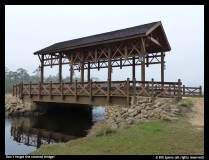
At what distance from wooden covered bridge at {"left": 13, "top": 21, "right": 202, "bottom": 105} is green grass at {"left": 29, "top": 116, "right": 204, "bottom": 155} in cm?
312

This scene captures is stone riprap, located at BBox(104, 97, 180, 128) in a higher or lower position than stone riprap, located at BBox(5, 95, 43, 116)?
higher

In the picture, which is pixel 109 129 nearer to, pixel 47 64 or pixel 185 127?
pixel 185 127

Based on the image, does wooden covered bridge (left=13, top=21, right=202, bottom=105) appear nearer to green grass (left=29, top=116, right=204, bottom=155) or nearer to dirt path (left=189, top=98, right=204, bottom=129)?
dirt path (left=189, top=98, right=204, bottom=129)

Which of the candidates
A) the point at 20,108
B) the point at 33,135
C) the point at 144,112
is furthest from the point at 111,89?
the point at 20,108

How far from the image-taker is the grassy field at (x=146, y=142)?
169 inches

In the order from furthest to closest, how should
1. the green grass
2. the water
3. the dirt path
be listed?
the water, the dirt path, the green grass

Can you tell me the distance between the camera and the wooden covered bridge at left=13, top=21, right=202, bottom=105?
9523 mm

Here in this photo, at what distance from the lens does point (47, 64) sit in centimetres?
1566

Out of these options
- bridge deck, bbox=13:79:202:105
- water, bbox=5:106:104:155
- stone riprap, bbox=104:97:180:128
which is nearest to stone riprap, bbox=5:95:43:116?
bridge deck, bbox=13:79:202:105

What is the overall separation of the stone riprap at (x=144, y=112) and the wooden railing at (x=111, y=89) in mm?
525

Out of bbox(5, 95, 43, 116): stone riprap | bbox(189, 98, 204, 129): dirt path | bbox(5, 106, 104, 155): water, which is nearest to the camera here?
bbox(189, 98, 204, 129): dirt path

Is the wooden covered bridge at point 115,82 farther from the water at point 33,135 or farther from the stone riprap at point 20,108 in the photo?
the water at point 33,135

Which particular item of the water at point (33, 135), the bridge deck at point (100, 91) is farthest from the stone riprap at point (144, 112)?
the water at point (33, 135)
